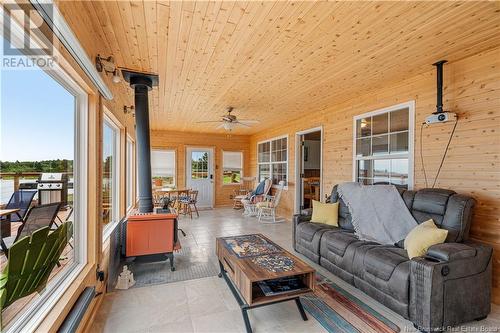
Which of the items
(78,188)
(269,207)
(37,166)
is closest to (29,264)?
(37,166)

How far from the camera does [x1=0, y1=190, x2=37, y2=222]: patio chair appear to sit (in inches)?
65.1

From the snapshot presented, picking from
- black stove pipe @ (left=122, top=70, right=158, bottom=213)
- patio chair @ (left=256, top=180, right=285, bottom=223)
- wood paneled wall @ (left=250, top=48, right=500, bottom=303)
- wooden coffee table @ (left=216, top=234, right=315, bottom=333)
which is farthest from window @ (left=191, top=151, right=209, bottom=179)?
wood paneled wall @ (left=250, top=48, right=500, bottom=303)

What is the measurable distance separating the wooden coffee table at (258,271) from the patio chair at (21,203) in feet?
5.46

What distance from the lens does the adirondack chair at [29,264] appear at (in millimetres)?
1318

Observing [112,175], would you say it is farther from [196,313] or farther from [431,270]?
[431,270]

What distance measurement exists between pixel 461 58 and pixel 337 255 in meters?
2.57

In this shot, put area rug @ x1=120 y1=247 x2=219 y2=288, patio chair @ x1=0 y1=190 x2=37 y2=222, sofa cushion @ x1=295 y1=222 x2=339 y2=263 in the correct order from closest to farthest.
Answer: patio chair @ x1=0 y1=190 x2=37 y2=222
area rug @ x1=120 y1=247 x2=219 y2=288
sofa cushion @ x1=295 y1=222 x2=339 y2=263

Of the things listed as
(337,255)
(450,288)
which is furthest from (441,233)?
(337,255)

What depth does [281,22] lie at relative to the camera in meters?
2.02

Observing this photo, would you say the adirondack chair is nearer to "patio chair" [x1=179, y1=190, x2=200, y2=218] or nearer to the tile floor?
the tile floor

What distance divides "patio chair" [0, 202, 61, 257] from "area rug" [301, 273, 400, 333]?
2.34 m

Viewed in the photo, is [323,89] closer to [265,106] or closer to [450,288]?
[265,106]

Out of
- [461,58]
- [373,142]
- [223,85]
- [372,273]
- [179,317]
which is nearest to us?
[179,317]

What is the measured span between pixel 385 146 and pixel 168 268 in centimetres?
355
